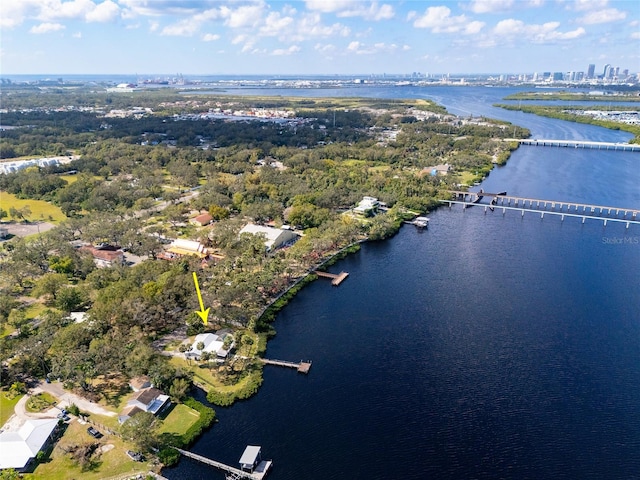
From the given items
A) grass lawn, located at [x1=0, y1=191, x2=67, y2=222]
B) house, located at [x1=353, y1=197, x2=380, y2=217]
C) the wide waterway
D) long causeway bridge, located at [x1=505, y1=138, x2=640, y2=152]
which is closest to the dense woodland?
grass lawn, located at [x1=0, y1=191, x2=67, y2=222]

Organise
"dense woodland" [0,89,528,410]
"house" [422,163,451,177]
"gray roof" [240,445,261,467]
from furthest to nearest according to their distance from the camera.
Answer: "house" [422,163,451,177], "dense woodland" [0,89,528,410], "gray roof" [240,445,261,467]

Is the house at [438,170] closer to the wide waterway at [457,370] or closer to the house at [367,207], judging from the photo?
the house at [367,207]

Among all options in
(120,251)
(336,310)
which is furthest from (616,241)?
(120,251)

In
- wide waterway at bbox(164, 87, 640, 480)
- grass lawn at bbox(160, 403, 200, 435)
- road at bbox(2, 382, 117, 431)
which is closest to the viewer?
wide waterway at bbox(164, 87, 640, 480)

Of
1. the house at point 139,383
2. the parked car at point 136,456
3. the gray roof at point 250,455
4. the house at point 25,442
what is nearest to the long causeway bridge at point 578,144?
the house at point 139,383

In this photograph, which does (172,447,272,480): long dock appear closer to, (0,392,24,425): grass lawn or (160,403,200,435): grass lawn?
(160,403,200,435): grass lawn

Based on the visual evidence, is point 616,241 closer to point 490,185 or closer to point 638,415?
point 490,185

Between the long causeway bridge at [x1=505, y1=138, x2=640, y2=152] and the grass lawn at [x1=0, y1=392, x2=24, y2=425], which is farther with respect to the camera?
the long causeway bridge at [x1=505, y1=138, x2=640, y2=152]
